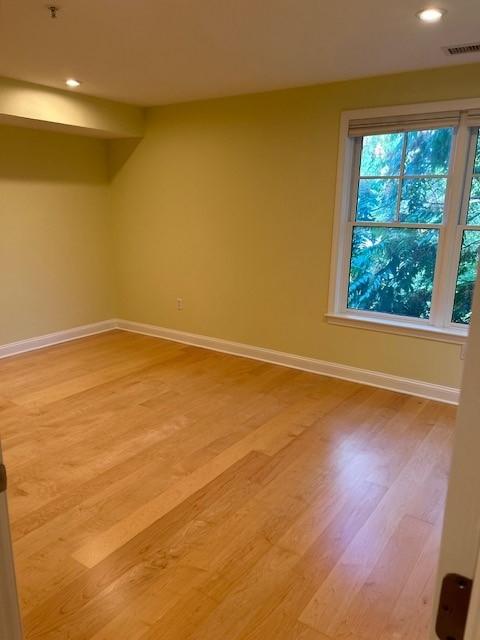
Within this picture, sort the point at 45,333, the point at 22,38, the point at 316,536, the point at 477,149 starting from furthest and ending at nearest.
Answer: the point at 45,333
the point at 477,149
the point at 22,38
the point at 316,536

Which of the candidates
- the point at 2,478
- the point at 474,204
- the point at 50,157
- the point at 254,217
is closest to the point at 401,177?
the point at 474,204

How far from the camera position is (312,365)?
4.20 m

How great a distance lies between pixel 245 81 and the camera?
11.8ft

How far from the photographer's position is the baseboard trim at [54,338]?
453cm

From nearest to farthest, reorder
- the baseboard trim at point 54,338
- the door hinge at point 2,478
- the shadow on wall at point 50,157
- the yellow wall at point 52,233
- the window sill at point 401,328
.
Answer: the door hinge at point 2,478, the window sill at point 401,328, the shadow on wall at point 50,157, the yellow wall at point 52,233, the baseboard trim at point 54,338

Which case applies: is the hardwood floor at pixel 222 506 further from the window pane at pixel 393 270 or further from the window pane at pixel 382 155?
the window pane at pixel 382 155

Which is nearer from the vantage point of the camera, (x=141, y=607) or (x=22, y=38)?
(x=141, y=607)

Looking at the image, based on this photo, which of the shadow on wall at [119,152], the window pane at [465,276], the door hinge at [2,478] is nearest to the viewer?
the door hinge at [2,478]

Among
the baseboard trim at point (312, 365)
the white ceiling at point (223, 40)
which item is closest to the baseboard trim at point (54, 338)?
the baseboard trim at point (312, 365)

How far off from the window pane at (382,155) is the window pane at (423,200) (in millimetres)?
178

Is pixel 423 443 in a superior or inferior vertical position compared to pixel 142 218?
inferior

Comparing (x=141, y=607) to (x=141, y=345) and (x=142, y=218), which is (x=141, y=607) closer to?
(x=141, y=345)

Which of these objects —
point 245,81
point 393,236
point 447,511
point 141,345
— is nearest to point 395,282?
point 393,236

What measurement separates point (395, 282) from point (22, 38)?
306 cm
